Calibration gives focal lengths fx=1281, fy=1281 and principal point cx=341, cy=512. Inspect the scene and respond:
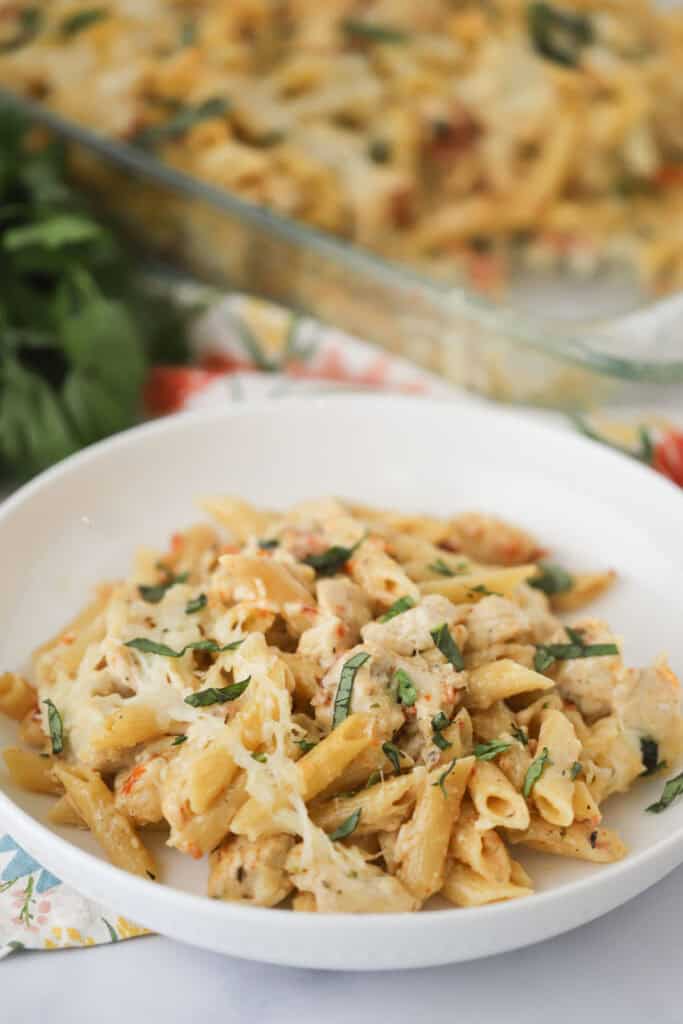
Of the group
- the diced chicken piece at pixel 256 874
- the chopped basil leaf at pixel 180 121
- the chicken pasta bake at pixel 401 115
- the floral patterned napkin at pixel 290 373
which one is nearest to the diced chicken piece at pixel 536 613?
the diced chicken piece at pixel 256 874

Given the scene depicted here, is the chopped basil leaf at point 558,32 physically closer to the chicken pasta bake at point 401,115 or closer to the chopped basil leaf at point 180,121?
the chicken pasta bake at point 401,115

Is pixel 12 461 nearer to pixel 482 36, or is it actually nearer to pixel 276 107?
pixel 276 107

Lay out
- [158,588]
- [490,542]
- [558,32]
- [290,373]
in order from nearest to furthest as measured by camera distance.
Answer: [158,588] < [490,542] < [290,373] < [558,32]

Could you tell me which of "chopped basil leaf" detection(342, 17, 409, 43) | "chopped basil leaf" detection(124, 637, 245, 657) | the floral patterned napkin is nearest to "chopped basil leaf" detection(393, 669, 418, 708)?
"chopped basil leaf" detection(124, 637, 245, 657)

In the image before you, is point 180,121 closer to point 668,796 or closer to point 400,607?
point 400,607

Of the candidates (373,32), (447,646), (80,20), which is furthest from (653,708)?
(80,20)

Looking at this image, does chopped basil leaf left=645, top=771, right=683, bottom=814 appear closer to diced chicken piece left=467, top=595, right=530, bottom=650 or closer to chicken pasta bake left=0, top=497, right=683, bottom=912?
chicken pasta bake left=0, top=497, right=683, bottom=912
